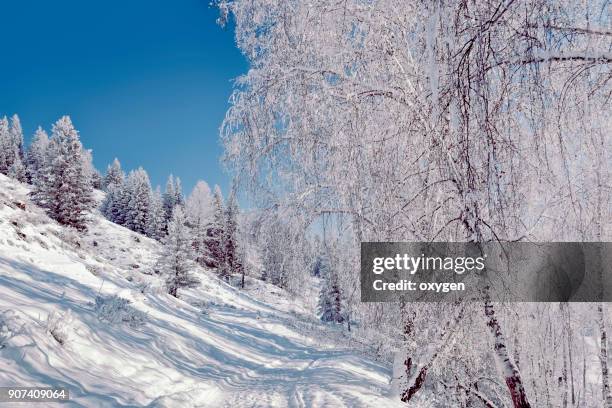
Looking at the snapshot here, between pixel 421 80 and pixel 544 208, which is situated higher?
pixel 421 80

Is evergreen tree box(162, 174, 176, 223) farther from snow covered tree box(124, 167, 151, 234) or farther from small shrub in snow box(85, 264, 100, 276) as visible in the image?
small shrub in snow box(85, 264, 100, 276)

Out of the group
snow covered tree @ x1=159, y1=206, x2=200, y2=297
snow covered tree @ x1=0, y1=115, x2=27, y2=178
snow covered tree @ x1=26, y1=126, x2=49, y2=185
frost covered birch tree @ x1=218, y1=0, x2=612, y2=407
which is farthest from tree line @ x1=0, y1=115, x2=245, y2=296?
snow covered tree @ x1=26, y1=126, x2=49, y2=185

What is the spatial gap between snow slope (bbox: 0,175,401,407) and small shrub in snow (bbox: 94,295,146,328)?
4 cm

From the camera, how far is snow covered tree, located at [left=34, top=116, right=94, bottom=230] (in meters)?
28.2

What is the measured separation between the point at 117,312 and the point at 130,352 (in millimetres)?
1569

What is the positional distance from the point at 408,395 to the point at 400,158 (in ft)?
12.2

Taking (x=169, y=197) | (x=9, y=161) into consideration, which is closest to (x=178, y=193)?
(x=169, y=197)

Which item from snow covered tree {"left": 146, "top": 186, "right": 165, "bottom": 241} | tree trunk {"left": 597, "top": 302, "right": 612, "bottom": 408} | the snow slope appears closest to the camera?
the snow slope

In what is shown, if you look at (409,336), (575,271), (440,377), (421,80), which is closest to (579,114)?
(421,80)

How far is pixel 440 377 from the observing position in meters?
4.66

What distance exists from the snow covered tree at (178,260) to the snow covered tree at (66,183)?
28.9 feet

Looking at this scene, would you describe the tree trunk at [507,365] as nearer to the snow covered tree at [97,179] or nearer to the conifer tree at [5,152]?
the conifer tree at [5,152]

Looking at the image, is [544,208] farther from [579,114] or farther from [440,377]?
[440,377]

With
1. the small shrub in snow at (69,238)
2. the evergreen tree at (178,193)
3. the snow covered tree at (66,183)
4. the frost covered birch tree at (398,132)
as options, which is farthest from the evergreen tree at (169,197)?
the frost covered birch tree at (398,132)
